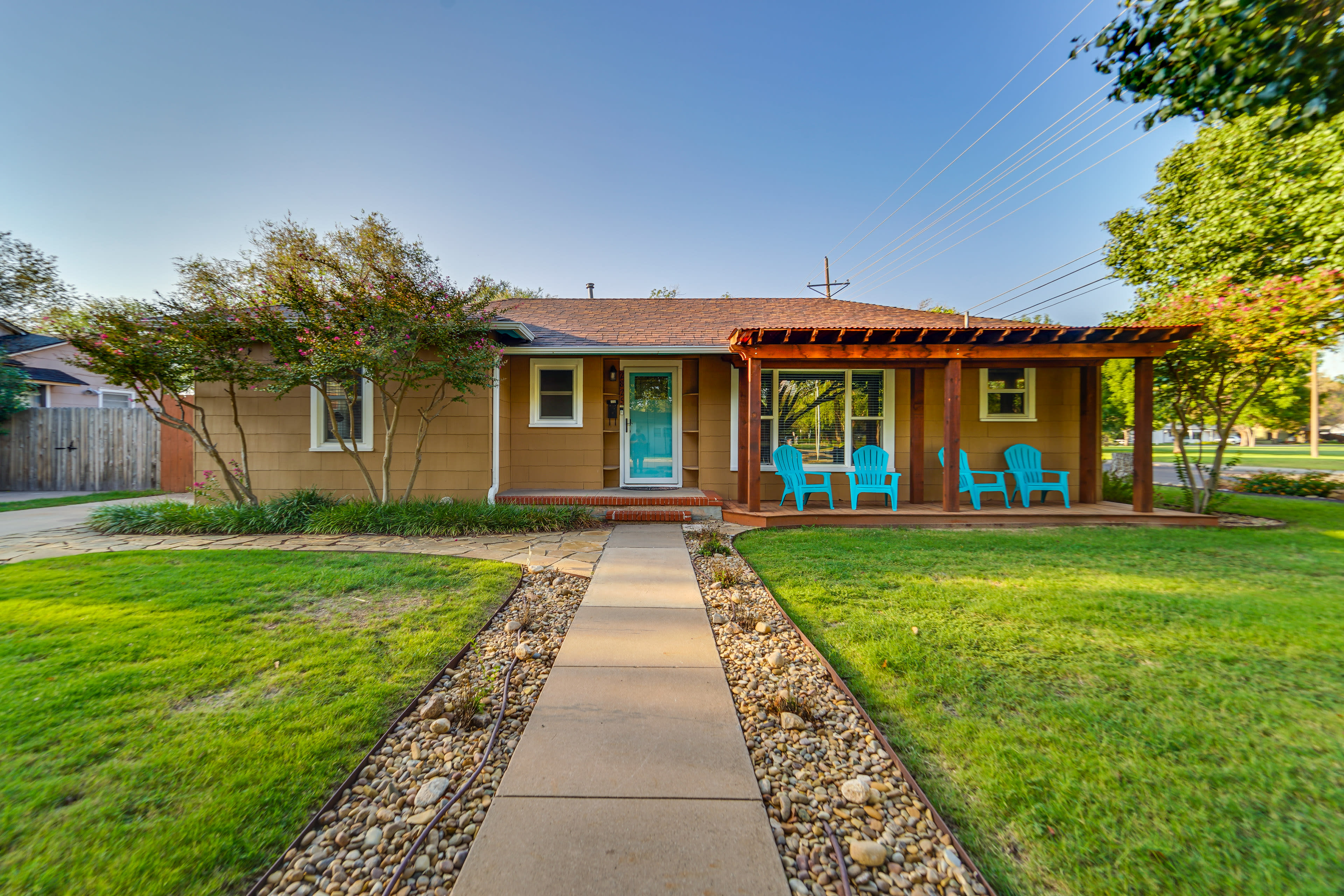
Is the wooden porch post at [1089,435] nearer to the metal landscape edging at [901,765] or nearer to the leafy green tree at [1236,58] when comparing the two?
the leafy green tree at [1236,58]

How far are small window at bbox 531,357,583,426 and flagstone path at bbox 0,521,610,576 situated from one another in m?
2.35

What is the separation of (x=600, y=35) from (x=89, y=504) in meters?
11.8

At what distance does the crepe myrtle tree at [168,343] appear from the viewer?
18.3 ft

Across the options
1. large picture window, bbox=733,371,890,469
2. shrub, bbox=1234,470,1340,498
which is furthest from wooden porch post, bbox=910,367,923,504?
shrub, bbox=1234,470,1340,498

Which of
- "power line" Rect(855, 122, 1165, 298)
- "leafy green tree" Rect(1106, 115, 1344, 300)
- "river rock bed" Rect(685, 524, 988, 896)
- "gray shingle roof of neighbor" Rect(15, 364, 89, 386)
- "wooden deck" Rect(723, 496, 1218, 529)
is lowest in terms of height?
"river rock bed" Rect(685, 524, 988, 896)

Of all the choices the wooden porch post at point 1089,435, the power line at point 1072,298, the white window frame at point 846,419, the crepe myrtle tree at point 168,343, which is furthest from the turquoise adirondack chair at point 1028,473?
the crepe myrtle tree at point 168,343

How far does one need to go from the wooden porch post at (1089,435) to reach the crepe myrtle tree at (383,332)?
29.2 ft

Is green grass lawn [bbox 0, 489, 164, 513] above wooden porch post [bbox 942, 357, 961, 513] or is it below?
below

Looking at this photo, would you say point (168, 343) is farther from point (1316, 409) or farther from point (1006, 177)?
point (1316, 409)

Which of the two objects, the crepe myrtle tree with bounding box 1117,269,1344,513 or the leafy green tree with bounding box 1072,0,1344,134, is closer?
the leafy green tree with bounding box 1072,0,1344,134

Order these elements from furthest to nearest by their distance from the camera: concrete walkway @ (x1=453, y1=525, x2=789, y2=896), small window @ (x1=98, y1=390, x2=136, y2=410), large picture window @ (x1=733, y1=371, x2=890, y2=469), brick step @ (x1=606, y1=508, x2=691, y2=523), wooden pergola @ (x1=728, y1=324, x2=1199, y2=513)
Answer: small window @ (x1=98, y1=390, x2=136, y2=410) → large picture window @ (x1=733, y1=371, x2=890, y2=469) → brick step @ (x1=606, y1=508, x2=691, y2=523) → wooden pergola @ (x1=728, y1=324, x2=1199, y2=513) → concrete walkway @ (x1=453, y1=525, x2=789, y2=896)

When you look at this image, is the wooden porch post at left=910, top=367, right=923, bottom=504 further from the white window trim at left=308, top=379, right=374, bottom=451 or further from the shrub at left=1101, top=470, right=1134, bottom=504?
the white window trim at left=308, top=379, right=374, bottom=451

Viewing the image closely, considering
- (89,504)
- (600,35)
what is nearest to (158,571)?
(89,504)

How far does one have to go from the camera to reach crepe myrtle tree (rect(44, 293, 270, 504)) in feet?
18.3
